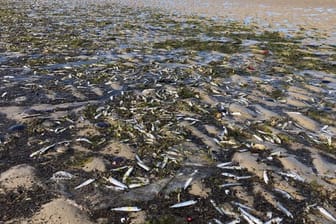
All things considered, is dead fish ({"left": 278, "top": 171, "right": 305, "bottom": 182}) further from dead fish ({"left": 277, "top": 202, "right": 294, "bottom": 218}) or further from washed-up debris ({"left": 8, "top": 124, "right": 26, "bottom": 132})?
washed-up debris ({"left": 8, "top": 124, "right": 26, "bottom": 132})

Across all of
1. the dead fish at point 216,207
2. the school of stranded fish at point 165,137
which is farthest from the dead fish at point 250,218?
the dead fish at point 216,207

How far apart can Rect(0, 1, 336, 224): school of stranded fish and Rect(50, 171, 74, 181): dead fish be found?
0.05ft

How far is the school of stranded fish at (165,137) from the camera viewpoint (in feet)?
17.9

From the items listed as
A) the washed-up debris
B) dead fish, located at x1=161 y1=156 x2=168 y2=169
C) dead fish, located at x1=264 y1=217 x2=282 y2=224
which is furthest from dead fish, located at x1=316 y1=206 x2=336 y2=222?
the washed-up debris

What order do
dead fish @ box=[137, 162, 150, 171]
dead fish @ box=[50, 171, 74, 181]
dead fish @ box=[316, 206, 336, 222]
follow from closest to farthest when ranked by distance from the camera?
dead fish @ box=[316, 206, 336, 222] < dead fish @ box=[50, 171, 74, 181] < dead fish @ box=[137, 162, 150, 171]

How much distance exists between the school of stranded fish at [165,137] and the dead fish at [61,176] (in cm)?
2

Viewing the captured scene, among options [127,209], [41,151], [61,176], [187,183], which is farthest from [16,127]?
[187,183]

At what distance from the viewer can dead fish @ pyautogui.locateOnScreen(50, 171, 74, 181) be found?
6078 mm

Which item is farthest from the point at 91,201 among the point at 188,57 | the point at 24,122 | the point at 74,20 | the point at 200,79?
the point at 74,20

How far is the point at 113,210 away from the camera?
5.30 metres

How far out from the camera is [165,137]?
304 inches

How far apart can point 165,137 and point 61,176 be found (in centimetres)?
233

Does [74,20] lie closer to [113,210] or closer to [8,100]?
[8,100]

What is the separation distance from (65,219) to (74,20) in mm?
22706
